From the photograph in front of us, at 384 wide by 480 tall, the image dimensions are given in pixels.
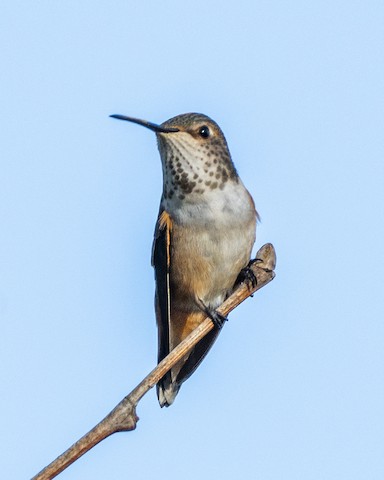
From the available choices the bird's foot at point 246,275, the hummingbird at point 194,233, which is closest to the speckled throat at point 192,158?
the hummingbird at point 194,233

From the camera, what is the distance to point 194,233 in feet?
26.0

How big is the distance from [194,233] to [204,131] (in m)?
0.90

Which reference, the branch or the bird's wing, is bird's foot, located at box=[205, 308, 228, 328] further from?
the branch

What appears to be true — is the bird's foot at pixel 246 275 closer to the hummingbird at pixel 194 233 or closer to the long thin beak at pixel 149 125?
the hummingbird at pixel 194 233

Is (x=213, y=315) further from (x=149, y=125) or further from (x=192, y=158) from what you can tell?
(x=149, y=125)

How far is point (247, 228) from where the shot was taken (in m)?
8.05

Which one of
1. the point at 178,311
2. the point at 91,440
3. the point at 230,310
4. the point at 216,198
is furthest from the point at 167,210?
the point at 91,440

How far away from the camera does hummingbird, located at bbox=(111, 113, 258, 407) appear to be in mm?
7625

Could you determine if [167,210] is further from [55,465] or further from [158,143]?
[55,465]

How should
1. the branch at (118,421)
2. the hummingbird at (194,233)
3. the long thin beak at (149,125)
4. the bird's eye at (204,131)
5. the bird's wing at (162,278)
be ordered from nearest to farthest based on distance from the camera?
the branch at (118,421) < the long thin beak at (149,125) < the hummingbird at (194,233) < the bird's eye at (204,131) < the bird's wing at (162,278)

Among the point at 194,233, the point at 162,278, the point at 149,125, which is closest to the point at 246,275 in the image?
the point at 194,233

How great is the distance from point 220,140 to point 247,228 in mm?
820

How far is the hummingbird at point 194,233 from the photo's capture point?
7.62 m

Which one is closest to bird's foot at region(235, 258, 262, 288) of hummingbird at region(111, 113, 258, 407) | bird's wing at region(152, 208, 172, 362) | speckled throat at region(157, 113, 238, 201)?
hummingbird at region(111, 113, 258, 407)
